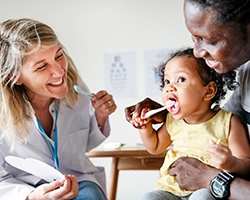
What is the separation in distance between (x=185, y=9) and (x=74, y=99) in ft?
2.46

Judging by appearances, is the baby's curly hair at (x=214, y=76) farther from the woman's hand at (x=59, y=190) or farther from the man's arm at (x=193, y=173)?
the woman's hand at (x=59, y=190)

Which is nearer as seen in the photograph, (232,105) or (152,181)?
(232,105)

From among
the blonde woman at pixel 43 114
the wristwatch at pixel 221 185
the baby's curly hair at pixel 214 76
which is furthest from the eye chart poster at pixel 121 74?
the wristwatch at pixel 221 185

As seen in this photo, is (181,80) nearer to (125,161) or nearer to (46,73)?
(46,73)

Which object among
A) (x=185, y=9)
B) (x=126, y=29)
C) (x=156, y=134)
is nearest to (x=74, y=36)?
(x=126, y=29)

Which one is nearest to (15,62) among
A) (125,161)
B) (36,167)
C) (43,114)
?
(43,114)

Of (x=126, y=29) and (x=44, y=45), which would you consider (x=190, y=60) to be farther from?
(x=126, y=29)

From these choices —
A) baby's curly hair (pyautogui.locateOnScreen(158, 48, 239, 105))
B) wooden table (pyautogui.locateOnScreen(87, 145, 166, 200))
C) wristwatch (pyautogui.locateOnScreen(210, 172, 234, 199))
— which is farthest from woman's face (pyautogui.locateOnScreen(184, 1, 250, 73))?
wooden table (pyautogui.locateOnScreen(87, 145, 166, 200))

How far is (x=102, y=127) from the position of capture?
1.75m

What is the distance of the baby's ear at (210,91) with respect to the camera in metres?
1.28

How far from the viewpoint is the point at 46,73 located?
5.12ft

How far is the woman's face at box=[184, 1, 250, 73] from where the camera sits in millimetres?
1046

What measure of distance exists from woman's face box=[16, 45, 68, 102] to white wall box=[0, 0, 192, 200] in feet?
6.68

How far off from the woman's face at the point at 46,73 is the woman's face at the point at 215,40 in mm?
604
